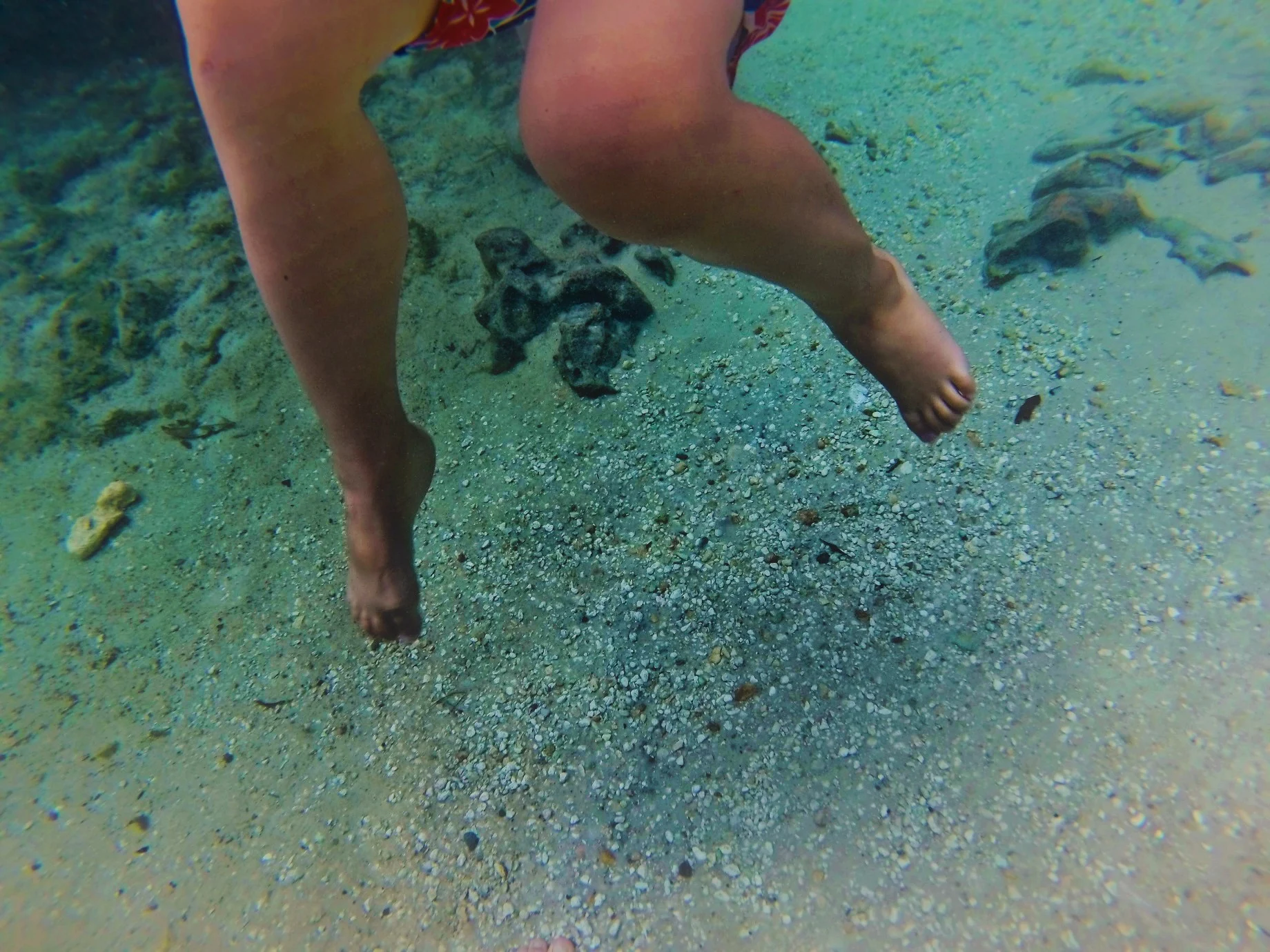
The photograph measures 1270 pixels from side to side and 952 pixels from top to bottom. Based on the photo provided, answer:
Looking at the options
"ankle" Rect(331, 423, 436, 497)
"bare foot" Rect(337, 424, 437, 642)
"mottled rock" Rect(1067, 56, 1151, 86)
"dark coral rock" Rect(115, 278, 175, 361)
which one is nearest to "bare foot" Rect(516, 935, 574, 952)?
"bare foot" Rect(337, 424, 437, 642)

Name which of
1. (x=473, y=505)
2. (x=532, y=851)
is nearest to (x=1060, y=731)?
(x=532, y=851)

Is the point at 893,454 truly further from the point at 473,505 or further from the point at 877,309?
the point at 473,505

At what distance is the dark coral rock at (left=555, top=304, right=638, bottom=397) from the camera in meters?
2.05

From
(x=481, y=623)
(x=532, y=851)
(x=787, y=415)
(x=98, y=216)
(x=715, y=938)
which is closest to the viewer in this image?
(x=715, y=938)

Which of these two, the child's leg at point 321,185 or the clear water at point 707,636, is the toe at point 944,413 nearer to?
the clear water at point 707,636

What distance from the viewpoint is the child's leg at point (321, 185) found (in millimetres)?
792

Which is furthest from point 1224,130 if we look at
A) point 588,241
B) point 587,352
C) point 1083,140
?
point 587,352

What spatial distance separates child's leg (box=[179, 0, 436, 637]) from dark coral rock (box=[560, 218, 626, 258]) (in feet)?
4.69

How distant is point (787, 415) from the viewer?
1844mm

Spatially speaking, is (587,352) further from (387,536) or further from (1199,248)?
(1199,248)

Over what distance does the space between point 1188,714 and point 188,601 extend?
8.51ft

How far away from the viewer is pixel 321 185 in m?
0.89

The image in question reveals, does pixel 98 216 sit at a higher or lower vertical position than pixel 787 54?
lower

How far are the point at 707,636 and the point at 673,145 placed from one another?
1.04 metres
